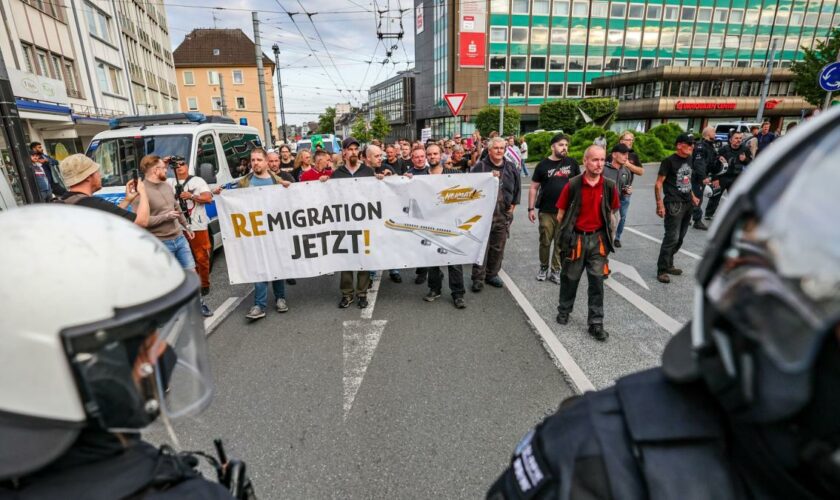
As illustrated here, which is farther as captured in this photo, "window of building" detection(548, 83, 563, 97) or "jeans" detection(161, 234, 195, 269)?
"window of building" detection(548, 83, 563, 97)

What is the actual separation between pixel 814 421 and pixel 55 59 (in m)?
27.1

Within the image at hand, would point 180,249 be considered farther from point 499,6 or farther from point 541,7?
point 541,7

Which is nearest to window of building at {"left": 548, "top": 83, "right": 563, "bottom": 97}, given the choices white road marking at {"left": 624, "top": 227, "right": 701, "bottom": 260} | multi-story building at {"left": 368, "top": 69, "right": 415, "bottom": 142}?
multi-story building at {"left": 368, "top": 69, "right": 415, "bottom": 142}

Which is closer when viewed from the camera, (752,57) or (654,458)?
(654,458)

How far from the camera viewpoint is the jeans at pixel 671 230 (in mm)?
5699

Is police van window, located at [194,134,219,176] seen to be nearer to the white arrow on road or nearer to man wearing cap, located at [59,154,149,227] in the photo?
man wearing cap, located at [59,154,149,227]

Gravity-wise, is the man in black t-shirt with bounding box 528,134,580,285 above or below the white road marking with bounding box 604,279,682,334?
above

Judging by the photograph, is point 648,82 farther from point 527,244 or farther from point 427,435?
point 427,435

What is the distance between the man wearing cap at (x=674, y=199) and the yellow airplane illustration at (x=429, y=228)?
2.60 meters

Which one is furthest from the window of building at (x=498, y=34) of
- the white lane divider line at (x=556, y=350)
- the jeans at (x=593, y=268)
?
the jeans at (x=593, y=268)

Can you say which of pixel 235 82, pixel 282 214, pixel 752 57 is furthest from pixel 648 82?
pixel 282 214

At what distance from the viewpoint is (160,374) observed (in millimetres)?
1209

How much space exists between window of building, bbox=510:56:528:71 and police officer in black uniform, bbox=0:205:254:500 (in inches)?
2253

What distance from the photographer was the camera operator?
554cm
